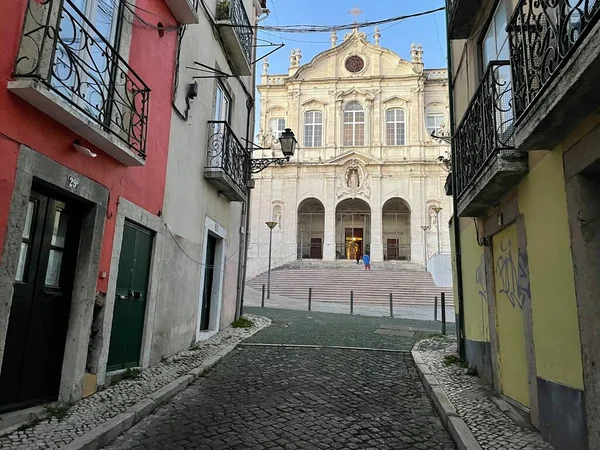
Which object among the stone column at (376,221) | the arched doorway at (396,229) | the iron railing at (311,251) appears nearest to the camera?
the stone column at (376,221)

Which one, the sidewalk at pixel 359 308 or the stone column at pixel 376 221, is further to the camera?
the stone column at pixel 376 221

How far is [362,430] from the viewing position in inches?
168

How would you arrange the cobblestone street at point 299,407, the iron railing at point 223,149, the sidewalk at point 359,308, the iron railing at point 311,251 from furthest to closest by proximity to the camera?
the iron railing at point 311,251 → the sidewalk at point 359,308 → the iron railing at point 223,149 → the cobblestone street at point 299,407

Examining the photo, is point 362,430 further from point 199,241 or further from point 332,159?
point 332,159

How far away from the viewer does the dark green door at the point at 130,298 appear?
5.62m

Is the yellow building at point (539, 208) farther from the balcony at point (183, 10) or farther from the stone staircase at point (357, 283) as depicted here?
the stone staircase at point (357, 283)

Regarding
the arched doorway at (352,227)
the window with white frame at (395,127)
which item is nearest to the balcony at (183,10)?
the arched doorway at (352,227)

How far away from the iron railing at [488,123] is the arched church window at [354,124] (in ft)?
101

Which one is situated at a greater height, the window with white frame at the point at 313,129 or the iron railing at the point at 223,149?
the window with white frame at the point at 313,129

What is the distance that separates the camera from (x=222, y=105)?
994cm

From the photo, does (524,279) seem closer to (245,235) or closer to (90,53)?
(90,53)

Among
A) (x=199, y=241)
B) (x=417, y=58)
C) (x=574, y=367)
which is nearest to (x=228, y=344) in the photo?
(x=199, y=241)

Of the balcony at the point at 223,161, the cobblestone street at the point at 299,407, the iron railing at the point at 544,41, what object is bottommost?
the cobblestone street at the point at 299,407

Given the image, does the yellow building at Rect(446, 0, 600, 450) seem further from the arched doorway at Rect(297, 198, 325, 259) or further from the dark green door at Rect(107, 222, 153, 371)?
the arched doorway at Rect(297, 198, 325, 259)
